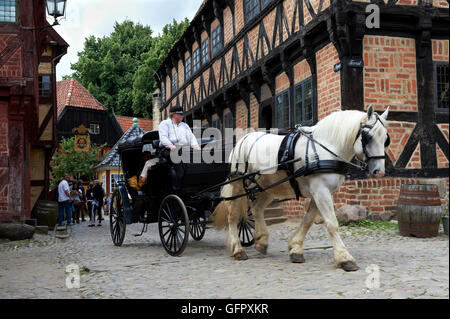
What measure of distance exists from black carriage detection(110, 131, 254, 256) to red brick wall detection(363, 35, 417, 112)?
425cm

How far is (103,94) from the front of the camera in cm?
4216

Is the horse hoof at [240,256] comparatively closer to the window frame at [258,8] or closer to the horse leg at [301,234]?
the horse leg at [301,234]

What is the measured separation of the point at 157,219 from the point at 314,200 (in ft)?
9.83

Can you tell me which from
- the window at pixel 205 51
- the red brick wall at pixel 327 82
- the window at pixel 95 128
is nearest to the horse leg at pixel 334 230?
the red brick wall at pixel 327 82

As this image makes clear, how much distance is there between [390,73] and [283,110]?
359 cm

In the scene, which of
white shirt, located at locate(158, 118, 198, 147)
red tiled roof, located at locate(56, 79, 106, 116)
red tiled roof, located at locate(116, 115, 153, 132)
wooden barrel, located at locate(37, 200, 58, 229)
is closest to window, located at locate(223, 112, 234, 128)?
wooden barrel, located at locate(37, 200, 58, 229)

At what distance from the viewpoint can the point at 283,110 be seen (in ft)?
42.8

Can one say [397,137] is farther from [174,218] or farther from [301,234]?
[174,218]

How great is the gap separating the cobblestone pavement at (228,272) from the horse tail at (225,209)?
1.52ft

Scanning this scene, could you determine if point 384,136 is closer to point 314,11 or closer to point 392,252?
point 392,252

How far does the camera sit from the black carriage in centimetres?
668

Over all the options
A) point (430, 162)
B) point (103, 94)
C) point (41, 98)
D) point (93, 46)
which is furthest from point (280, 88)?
point (93, 46)

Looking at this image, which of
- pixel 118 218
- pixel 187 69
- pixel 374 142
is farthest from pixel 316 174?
pixel 187 69

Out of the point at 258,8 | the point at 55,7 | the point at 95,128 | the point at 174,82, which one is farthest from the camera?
the point at 95,128
